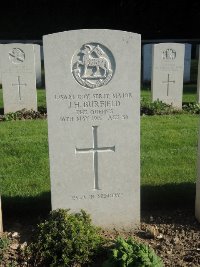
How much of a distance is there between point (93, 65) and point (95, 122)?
0.49m

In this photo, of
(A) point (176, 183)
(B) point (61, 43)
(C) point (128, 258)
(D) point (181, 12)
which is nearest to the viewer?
(C) point (128, 258)

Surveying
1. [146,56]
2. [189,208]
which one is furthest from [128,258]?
[146,56]

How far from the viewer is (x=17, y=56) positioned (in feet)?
28.3

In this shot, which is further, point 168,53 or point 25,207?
point 168,53

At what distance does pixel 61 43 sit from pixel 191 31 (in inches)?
899

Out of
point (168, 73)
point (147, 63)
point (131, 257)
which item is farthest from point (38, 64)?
point (131, 257)

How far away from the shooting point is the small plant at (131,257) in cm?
307

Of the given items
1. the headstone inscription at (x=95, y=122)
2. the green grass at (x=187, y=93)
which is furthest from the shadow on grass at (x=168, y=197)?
the green grass at (x=187, y=93)

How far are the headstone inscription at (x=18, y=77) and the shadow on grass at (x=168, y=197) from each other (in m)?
4.85

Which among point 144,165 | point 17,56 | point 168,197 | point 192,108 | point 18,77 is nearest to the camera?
point 168,197

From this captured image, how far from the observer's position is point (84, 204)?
3.86 meters

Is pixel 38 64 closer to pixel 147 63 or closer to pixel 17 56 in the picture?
pixel 17 56

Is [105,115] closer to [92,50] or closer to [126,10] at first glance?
[92,50]

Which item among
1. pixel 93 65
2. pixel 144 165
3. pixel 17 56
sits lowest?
pixel 144 165
